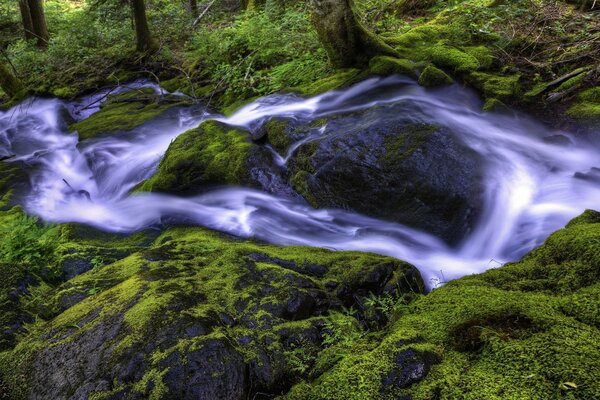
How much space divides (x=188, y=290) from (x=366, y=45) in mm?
5649

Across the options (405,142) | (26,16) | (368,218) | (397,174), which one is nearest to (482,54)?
(405,142)

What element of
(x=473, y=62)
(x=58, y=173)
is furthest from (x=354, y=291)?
(x=58, y=173)

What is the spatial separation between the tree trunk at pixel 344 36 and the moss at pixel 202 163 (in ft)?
7.56

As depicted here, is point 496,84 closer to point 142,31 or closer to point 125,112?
point 125,112

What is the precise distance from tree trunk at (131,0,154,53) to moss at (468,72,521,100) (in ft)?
27.0

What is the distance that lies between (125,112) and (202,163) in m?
4.62

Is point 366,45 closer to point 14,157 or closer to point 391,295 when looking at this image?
point 391,295

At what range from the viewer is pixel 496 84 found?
625 cm

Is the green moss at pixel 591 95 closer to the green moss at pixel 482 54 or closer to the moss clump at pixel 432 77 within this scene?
the green moss at pixel 482 54

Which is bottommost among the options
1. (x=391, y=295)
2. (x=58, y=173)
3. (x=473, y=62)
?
Result: (x=58, y=173)

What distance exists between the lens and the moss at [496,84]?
241 inches

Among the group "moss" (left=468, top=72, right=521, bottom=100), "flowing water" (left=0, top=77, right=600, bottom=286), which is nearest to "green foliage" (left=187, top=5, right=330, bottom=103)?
"flowing water" (left=0, top=77, right=600, bottom=286)

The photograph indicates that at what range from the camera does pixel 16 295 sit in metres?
3.19

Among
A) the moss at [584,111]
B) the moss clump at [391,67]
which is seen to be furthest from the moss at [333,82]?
the moss at [584,111]
